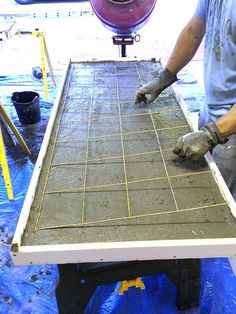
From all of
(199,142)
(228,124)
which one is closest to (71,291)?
(199,142)

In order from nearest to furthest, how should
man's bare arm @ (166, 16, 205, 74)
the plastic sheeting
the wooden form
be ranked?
1. the wooden form
2. the plastic sheeting
3. man's bare arm @ (166, 16, 205, 74)

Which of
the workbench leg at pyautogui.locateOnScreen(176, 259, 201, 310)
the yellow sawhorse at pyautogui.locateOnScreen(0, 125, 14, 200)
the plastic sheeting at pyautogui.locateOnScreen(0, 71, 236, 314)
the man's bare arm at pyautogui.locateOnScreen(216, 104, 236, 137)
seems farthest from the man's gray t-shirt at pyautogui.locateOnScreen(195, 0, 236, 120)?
the yellow sawhorse at pyautogui.locateOnScreen(0, 125, 14, 200)

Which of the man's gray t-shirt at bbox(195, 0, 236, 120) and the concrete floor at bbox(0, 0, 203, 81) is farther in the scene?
the concrete floor at bbox(0, 0, 203, 81)

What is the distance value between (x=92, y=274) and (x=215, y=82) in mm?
830

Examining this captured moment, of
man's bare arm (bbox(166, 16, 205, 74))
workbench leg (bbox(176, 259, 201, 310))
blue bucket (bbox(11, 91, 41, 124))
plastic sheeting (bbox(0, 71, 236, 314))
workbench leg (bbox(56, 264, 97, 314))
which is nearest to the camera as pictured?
workbench leg (bbox(56, 264, 97, 314))

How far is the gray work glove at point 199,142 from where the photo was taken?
1.04 meters

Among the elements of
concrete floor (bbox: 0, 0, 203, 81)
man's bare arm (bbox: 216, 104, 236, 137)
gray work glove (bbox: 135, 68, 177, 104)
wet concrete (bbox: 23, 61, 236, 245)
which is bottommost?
concrete floor (bbox: 0, 0, 203, 81)

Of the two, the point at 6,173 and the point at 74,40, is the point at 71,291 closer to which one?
the point at 6,173

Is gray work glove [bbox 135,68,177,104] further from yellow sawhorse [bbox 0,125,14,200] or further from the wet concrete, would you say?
yellow sawhorse [bbox 0,125,14,200]

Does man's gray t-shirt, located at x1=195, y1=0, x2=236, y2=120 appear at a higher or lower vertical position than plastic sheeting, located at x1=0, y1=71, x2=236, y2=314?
higher

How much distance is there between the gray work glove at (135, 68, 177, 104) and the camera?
1.48 metres

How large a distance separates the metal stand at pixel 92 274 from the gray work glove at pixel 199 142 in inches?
15.0

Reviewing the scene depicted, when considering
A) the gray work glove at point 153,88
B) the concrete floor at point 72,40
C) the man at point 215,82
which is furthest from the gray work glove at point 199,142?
the concrete floor at point 72,40

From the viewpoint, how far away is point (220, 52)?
1177 millimetres
